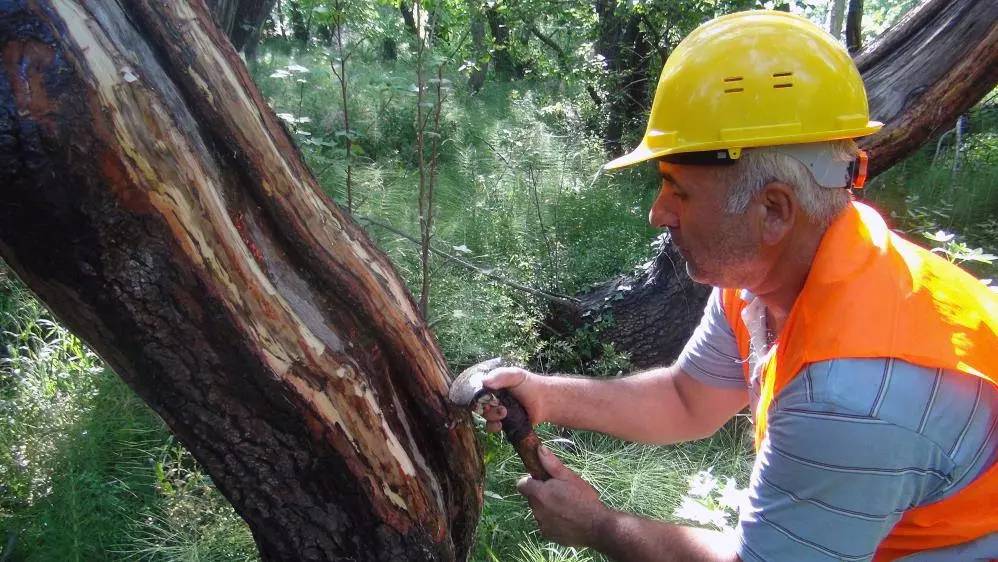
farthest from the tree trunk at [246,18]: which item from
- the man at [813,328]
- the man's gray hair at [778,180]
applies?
the man's gray hair at [778,180]

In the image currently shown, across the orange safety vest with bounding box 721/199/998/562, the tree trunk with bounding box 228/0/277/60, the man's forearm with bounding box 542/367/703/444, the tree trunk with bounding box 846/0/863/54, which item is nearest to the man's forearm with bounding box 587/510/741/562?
the orange safety vest with bounding box 721/199/998/562

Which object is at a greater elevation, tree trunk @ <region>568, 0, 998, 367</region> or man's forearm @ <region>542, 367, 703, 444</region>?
tree trunk @ <region>568, 0, 998, 367</region>

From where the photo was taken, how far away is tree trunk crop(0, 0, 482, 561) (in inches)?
48.7

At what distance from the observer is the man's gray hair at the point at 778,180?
152cm

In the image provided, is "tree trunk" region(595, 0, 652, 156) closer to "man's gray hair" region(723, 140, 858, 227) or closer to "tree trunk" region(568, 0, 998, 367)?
"tree trunk" region(568, 0, 998, 367)

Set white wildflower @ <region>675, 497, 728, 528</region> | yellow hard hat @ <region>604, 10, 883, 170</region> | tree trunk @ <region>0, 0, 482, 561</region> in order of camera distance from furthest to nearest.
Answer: white wildflower @ <region>675, 497, 728, 528</region> → yellow hard hat @ <region>604, 10, 883, 170</region> → tree trunk @ <region>0, 0, 482, 561</region>

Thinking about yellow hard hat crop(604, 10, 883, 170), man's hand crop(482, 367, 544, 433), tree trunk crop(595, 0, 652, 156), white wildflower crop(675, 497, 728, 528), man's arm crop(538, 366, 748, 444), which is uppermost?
tree trunk crop(595, 0, 652, 156)

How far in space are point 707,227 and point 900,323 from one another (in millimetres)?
451

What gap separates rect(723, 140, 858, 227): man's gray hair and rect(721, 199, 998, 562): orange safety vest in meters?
0.05

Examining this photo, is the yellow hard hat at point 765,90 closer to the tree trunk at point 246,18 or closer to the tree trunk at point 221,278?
the tree trunk at point 221,278

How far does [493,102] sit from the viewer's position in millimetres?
10336

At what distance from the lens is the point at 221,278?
4.71 ft

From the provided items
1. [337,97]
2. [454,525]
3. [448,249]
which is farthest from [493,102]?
[454,525]

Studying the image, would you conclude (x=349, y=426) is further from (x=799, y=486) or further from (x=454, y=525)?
(x=799, y=486)
